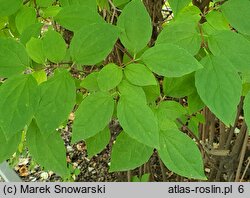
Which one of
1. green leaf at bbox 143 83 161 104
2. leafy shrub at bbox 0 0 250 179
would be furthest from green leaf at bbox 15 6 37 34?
green leaf at bbox 143 83 161 104

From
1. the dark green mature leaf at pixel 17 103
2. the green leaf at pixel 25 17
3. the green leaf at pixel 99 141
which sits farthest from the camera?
the green leaf at pixel 99 141

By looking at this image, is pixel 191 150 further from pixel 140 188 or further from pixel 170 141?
pixel 140 188

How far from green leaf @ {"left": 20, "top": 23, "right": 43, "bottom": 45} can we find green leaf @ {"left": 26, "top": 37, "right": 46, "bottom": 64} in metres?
0.02

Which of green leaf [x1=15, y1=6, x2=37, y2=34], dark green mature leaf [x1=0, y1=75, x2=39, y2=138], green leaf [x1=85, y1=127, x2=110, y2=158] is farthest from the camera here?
green leaf [x1=85, y1=127, x2=110, y2=158]

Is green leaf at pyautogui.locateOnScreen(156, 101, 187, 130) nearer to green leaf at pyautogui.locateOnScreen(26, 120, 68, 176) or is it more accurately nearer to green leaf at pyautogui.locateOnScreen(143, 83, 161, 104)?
green leaf at pyautogui.locateOnScreen(143, 83, 161, 104)

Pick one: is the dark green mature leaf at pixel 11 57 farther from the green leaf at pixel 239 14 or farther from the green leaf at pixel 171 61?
the green leaf at pixel 239 14

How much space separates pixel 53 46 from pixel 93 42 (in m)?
0.07

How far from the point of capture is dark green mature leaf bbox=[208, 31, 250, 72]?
0.59m

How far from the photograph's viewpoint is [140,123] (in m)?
0.57

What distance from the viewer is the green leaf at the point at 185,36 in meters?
0.61

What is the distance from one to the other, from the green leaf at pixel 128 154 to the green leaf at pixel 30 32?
0.23 m

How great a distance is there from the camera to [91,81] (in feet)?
2.16

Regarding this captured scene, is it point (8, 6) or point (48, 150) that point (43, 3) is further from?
point (48, 150)

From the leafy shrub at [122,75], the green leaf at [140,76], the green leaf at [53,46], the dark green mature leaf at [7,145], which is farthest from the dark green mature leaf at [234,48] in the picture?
the dark green mature leaf at [7,145]
